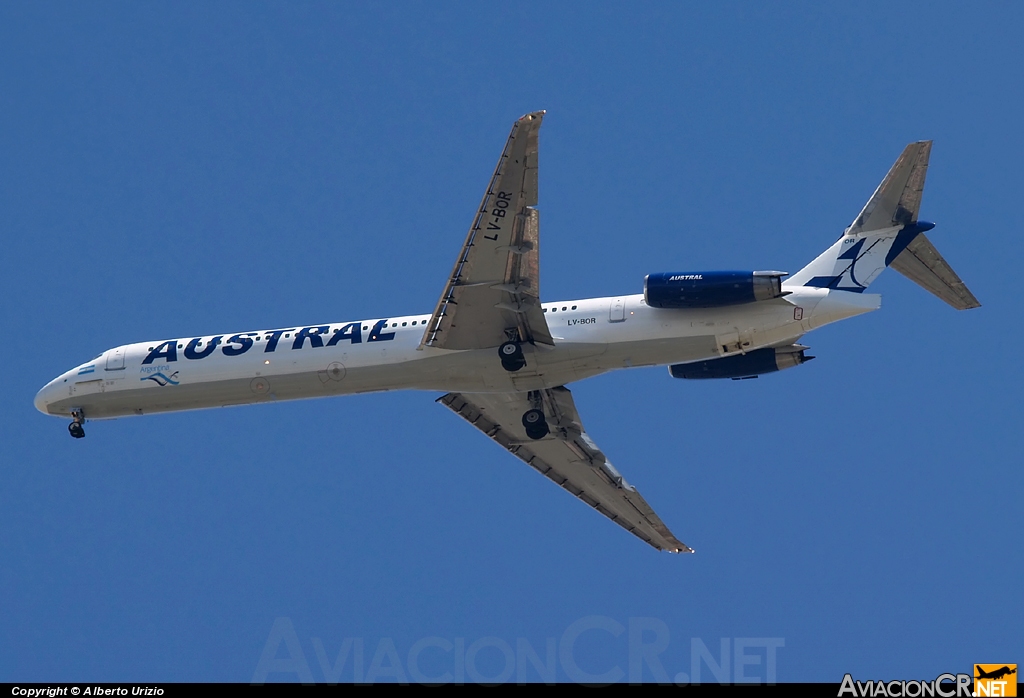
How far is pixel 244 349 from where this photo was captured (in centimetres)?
4009

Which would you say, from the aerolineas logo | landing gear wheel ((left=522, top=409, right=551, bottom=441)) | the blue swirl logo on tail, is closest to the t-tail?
landing gear wheel ((left=522, top=409, right=551, bottom=441))

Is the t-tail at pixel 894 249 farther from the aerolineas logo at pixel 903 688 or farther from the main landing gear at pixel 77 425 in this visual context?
the main landing gear at pixel 77 425

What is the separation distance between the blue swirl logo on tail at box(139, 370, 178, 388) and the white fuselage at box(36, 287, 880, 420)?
3cm

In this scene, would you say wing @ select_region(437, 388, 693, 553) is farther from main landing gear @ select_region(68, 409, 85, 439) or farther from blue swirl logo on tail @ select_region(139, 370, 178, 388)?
main landing gear @ select_region(68, 409, 85, 439)

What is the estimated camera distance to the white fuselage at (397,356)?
36.5 m

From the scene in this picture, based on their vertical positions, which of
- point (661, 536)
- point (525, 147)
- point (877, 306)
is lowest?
point (661, 536)

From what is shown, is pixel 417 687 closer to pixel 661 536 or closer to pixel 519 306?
pixel 519 306

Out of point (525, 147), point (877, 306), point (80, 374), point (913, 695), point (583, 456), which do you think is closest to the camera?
point (913, 695)

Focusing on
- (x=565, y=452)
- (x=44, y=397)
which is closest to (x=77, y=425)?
(x=44, y=397)

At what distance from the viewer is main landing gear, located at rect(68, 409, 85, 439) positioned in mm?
41344

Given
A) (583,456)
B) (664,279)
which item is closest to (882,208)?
(664,279)

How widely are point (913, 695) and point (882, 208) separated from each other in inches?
590

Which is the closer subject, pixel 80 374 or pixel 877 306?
pixel 877 306

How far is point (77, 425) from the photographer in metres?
41.4
